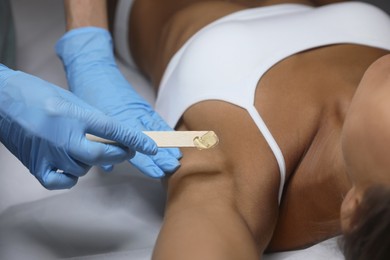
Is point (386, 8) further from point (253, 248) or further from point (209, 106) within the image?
point (253, 248)

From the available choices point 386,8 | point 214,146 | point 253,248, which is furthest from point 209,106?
point 386,8

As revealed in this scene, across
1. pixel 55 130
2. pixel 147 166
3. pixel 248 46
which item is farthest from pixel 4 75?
pixel 248 46

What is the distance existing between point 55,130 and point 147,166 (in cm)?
17

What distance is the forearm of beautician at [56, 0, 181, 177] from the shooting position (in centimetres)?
96

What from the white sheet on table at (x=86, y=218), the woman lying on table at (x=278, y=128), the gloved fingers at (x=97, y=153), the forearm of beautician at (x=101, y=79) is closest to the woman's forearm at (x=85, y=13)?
the forearm of beautician at (x=101, y=79)

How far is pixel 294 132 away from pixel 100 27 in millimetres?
460

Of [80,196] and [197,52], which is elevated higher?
Answer: [197,52]

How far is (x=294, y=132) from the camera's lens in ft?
3.05

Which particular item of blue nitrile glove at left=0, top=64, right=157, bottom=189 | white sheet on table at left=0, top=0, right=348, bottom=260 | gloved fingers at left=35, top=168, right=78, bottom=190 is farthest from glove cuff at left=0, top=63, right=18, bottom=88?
white sheet on table at left=0, top=0, right=348, bottom=260

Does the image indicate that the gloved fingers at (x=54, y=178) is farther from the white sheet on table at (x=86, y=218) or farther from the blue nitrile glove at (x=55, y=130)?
the white sheet on table at (x=86, y=218)

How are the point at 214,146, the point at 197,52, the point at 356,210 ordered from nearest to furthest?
the point at 356,210
the point at 214,146
the point at 197,52

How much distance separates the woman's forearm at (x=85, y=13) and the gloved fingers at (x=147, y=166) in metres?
0.33

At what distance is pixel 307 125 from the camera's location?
36.9 inches

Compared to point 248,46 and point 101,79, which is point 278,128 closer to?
point 248,46
